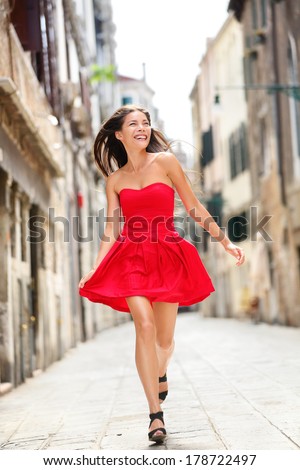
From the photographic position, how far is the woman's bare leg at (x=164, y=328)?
18.4 feet

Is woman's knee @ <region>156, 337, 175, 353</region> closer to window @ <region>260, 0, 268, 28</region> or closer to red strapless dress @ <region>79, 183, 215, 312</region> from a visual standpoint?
red strapless dress @ <region>79, 183, 215, 312</region>

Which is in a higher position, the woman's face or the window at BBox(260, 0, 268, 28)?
the window at BBox(260, 0, 268, 28)

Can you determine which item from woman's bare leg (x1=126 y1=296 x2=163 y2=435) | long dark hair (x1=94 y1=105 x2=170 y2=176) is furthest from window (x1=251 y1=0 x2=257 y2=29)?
woman's bare leg (x1=126 y1=296 x2=163 y2=435)

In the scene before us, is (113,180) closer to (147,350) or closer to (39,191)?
(147,350)

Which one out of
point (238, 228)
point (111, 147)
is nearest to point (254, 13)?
point (238, 228)

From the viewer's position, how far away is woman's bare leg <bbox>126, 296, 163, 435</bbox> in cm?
527

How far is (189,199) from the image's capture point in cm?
573

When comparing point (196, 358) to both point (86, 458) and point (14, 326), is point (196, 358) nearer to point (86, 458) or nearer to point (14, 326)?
point (14, 326)

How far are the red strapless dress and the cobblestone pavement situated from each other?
32.6 inches

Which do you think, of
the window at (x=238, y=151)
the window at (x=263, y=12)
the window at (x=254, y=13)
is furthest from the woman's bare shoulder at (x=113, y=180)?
the window at (x=238, y=151)

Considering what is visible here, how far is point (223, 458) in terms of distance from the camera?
4.27 m

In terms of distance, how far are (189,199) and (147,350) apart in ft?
3.19

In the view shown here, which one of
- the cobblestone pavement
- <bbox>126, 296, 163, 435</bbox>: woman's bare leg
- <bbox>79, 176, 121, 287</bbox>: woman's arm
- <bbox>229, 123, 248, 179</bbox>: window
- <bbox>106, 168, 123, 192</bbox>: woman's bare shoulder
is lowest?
the cobblestone pavement

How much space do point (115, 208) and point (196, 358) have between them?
7786mm
